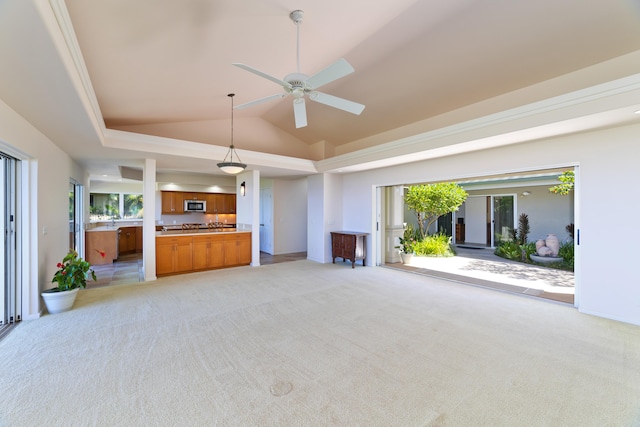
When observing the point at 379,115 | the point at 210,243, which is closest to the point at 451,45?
the point at 379,115

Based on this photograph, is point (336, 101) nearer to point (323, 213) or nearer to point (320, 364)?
point (320, 364)

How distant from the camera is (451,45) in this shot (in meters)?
3.86

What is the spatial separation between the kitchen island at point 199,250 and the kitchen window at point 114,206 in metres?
3.67

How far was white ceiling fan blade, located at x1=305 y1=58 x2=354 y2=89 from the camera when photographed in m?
2.38

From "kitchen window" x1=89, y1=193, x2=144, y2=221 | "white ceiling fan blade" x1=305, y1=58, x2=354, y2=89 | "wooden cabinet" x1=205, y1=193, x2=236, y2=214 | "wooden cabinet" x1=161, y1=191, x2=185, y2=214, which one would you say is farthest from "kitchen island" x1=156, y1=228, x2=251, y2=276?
"white ceiling fan blade" x1=305, y1=58, x2=354, y2=89

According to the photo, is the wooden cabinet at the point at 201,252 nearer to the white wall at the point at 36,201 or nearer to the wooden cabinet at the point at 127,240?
the white wall at the point at 36,201

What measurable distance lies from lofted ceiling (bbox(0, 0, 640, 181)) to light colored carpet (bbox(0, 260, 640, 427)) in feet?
8.19

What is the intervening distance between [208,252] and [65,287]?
8.93ft

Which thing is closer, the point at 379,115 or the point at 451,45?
the point at 451,45

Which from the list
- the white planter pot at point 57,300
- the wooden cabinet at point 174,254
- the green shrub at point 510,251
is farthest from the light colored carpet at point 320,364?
the green shrub at point 510,251

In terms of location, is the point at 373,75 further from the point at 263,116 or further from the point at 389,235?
the point at 389,235

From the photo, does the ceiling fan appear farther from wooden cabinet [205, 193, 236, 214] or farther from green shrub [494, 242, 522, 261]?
green shrub [494, 242, 522, 261]

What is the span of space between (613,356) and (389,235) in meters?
4.94

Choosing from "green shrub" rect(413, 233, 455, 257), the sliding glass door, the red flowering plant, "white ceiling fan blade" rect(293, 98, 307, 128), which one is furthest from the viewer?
"green shrub" rect(413, 233, 455, 257)
